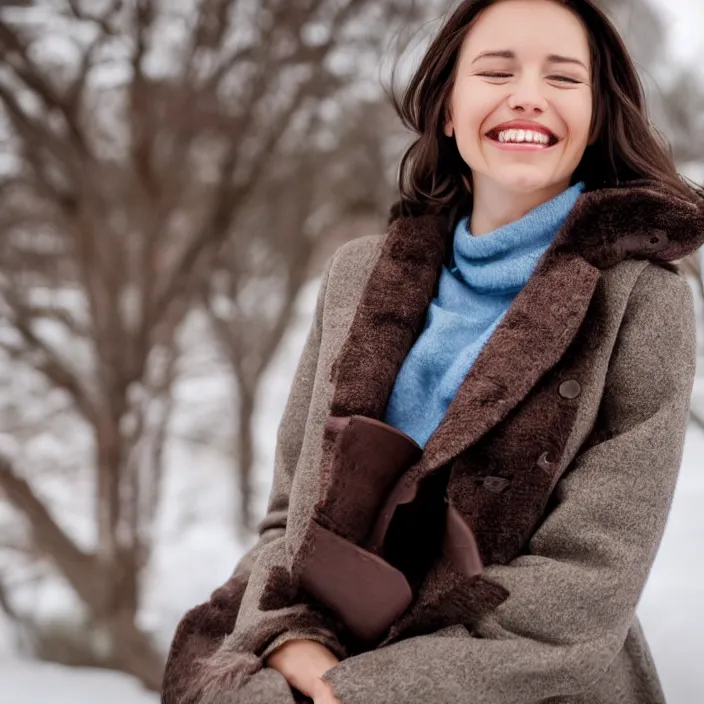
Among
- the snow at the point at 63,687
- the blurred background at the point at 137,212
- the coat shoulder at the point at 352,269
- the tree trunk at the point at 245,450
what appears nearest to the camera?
the coat shoulder at the point at 352,269

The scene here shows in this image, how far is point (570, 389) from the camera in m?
0.99

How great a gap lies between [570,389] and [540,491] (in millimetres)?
129

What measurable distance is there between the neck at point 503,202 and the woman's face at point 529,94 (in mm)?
35

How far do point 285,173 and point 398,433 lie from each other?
10.8 feet

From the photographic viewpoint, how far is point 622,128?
1132 millimetres

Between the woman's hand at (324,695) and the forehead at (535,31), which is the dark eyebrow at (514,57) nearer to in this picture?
the forehead at (535,31)

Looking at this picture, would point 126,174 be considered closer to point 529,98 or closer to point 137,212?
point 137,212

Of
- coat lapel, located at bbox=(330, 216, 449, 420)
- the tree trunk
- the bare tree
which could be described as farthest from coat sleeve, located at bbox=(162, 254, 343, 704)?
the tree trunk

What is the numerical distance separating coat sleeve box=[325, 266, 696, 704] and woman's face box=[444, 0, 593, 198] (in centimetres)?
24

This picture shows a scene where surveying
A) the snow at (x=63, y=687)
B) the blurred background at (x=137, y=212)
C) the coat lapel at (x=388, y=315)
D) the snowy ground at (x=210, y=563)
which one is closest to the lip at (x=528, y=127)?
the coat lapel at (x=388, y=315)

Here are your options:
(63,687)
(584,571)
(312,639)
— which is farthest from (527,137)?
(63,687)

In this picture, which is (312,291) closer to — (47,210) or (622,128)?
(47,210)

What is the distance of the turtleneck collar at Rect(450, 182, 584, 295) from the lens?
3.63 feet

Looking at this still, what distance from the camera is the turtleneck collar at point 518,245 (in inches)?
43.5
